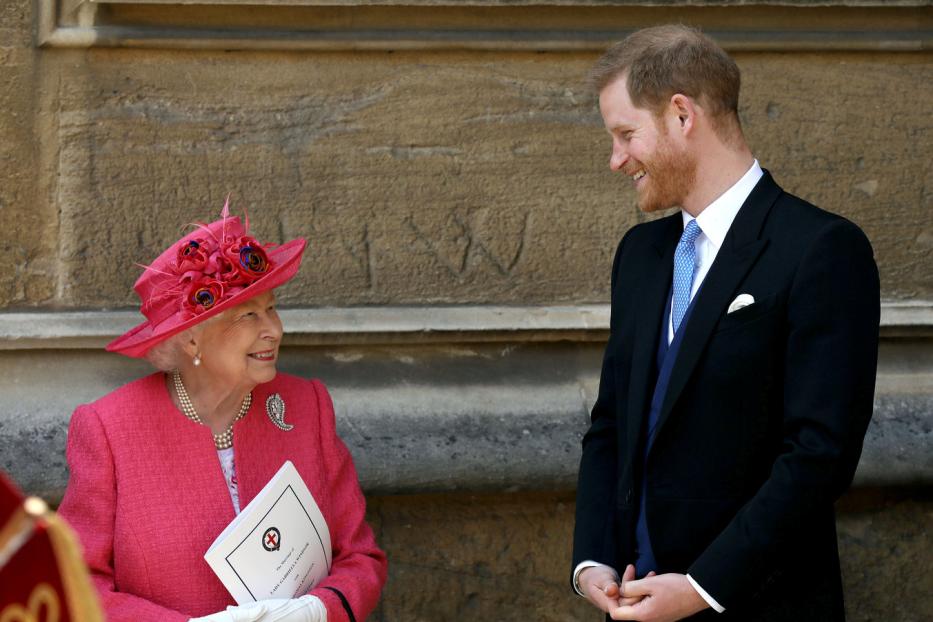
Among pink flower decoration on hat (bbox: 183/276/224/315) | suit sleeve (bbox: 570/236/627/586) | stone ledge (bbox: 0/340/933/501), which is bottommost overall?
stone ledge (bbox: 0/340/933/501)

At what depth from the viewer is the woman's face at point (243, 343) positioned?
269 cm

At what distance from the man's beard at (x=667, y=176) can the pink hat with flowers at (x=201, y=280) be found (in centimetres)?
76

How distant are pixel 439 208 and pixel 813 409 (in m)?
1.72

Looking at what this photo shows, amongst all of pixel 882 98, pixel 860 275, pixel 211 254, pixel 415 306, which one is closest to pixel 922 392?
pixel 882 98

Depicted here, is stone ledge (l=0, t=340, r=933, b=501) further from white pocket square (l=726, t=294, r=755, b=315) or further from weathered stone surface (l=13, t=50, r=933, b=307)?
white pocket square (l=726, t=294, r=755, b=315)

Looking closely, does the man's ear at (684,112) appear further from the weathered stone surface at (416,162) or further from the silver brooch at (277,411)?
the weathered stone surface at (416,162)

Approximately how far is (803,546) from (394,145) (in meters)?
1.82

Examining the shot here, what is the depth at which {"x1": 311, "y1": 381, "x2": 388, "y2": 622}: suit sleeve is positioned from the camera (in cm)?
269

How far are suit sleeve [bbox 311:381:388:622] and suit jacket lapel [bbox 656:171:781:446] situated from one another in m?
0.73

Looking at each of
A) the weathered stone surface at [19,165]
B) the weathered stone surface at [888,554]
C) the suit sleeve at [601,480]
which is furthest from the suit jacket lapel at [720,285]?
the weathered stone surface at [19,165]

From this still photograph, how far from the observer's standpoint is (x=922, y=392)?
3.88 m

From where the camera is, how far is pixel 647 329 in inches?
99.4

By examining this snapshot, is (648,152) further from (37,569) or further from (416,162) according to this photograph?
(37,569)

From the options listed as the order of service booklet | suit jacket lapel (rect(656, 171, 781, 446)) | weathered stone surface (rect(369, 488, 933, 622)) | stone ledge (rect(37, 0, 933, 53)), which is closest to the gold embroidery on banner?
the order of service booklet
